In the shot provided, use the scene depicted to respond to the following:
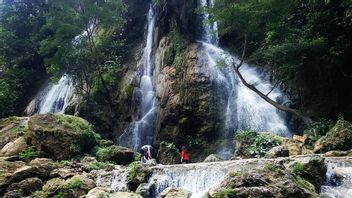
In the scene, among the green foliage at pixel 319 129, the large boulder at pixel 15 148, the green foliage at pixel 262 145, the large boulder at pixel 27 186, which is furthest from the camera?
the large boulder at pixel 15 148

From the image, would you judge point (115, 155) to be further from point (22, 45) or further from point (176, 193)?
point (22, 45)

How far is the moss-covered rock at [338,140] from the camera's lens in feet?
43.7

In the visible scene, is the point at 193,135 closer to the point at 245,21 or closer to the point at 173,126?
the point at 173,126

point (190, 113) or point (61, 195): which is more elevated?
point (190, 113)

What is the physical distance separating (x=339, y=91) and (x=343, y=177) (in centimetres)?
842

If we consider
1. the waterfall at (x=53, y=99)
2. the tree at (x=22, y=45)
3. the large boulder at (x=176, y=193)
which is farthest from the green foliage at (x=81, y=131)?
the tree at (x=22, y=45)

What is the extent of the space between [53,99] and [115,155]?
1365 cm

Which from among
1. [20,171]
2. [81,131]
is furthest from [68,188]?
[81,131]

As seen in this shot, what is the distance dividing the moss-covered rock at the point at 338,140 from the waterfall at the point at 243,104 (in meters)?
4.30

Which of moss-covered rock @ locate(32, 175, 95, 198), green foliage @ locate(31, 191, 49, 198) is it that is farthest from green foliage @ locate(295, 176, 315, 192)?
green foliage @ locate(31, 191, 49, 198)

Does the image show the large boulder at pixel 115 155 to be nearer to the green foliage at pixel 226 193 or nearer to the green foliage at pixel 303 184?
the green foliage at pixel 226 193

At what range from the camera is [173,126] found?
21781 millimetres

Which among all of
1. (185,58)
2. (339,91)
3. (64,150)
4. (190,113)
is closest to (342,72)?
(339,91)

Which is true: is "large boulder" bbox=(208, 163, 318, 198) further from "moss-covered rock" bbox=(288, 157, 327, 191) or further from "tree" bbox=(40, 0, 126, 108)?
"tree" bbox=(40, 0, 126, 108)
